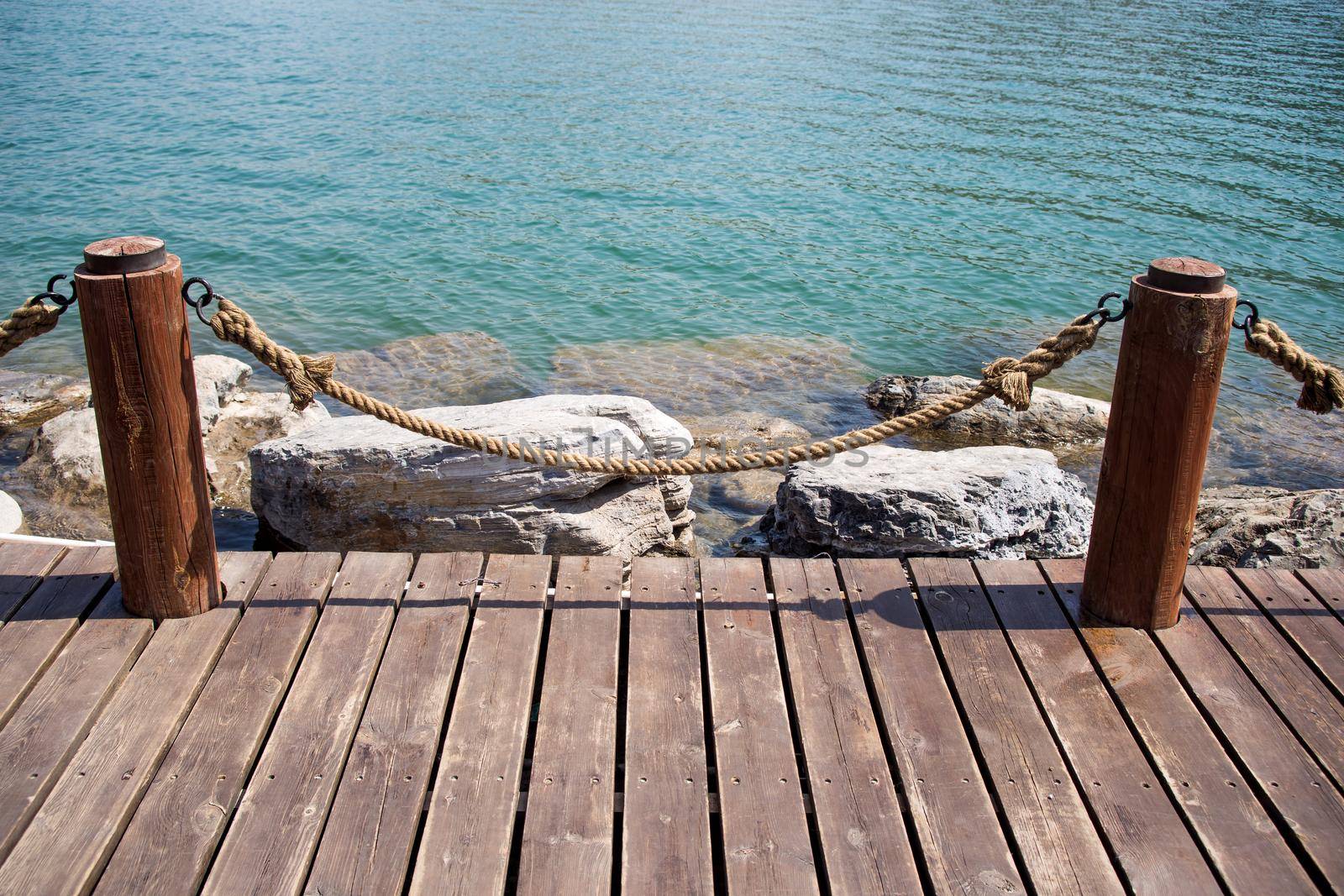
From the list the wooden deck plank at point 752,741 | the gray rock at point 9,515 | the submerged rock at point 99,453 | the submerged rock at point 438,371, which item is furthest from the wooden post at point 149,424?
the submerged rock at point 438,371

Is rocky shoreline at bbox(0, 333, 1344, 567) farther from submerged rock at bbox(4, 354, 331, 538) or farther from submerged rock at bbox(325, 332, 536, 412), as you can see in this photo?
submerged rock at bbox(325, 332, 536, 412)

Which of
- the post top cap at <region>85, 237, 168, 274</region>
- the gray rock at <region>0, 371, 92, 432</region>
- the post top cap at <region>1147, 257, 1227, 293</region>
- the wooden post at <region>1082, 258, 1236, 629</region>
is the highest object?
the post top cap at <region>85, 237, 168, 274</region>

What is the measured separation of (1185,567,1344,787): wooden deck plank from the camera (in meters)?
3.35

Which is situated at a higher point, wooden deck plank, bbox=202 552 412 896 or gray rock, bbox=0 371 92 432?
wooden deck plank, bbox=202 552 412 896

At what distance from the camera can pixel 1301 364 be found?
3621 mm

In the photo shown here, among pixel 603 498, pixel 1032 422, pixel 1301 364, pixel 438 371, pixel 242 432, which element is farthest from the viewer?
pixel 438 371

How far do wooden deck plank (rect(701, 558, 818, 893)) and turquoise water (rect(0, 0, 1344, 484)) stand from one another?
6.62 metres

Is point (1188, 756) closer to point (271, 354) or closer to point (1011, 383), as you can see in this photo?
point (1011, 383)

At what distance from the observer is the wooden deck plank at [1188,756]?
2.84 m

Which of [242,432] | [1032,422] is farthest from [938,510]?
[242,432]

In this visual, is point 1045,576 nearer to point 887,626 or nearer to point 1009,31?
point 887,626

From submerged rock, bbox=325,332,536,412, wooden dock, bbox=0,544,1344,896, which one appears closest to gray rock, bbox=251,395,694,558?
wooden dock, bbox=0,544,1344,896

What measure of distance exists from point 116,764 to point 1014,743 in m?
2.82

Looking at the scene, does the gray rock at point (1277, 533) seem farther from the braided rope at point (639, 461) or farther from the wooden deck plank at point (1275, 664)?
the braided rope at point (639, 461)
